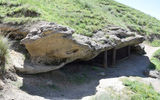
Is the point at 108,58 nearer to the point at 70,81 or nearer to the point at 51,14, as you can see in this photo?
the point at 51,14

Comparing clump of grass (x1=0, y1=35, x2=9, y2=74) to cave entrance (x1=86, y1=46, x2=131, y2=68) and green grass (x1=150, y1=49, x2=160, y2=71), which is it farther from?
green grass (x1=150, y1=49, x2=160, y2=71)

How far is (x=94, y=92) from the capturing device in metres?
8.92

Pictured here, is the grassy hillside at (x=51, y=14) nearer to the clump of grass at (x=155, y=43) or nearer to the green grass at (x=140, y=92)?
the green grass at (x=140, y=92)

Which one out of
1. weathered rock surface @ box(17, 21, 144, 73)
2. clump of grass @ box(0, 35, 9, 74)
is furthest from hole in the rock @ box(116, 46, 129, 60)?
clump of grass @ box(0, 35, 9, 74)

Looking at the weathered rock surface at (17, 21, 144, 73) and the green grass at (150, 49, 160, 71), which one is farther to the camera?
the green grass at (150, 49, 160, 71)

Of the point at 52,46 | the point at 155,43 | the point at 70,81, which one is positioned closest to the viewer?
the point at 52,46

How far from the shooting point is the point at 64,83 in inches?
360

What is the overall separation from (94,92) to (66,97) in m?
1.60

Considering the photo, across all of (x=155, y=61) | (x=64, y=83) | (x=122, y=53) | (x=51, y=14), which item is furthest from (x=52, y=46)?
(x=155, y=61)

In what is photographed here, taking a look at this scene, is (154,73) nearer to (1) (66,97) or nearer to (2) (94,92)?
(2) (94,92)

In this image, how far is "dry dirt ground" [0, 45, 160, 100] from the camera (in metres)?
7.00

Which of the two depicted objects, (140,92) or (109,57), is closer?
(140,92)

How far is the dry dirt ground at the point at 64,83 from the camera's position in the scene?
700 centimetres

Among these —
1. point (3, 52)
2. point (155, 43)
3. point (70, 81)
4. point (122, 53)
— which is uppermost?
point (3, 52)
